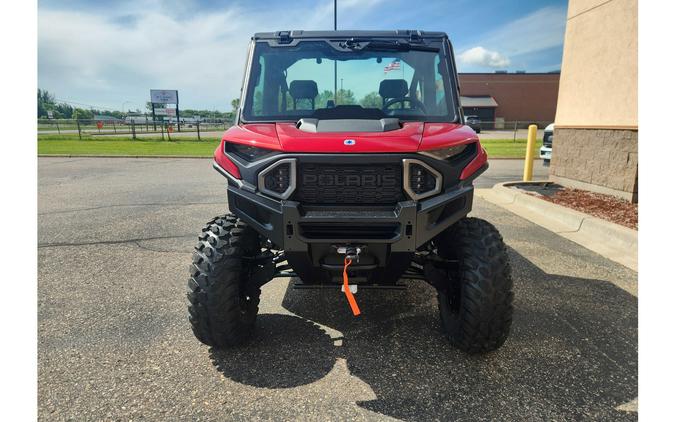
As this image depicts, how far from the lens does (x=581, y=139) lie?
820cm

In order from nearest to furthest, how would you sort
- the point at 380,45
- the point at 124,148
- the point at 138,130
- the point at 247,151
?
the point at 247,151 → the point at 380,45 → the point at 124,148 → the point at 138,130

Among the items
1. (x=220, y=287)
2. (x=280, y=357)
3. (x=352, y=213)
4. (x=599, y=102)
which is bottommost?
(x=280, y=357)

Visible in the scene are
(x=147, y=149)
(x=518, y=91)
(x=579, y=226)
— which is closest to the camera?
(x=579, y=226)

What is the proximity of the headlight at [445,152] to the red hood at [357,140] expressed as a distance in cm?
3

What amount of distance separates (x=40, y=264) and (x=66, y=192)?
17.5ft

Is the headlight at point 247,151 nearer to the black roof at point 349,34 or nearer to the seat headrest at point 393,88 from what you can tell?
the black roof at point 349,34

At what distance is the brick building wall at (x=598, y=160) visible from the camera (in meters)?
6.86

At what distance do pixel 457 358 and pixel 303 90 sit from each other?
2503 millimetres

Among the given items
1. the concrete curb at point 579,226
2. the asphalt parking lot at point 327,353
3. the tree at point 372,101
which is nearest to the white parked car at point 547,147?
the concrete curb at point 579,226

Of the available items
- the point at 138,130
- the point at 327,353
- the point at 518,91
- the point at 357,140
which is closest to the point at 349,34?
the point at 357,140

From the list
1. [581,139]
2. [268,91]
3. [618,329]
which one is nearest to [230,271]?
[268,91]

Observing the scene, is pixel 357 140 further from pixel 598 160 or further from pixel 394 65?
pixel 598 160

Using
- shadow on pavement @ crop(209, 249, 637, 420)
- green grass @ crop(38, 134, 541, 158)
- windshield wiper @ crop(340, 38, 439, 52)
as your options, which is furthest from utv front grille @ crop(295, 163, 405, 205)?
green grass @ crop(38, 134, 541, 158)

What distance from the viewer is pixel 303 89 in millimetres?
3594
